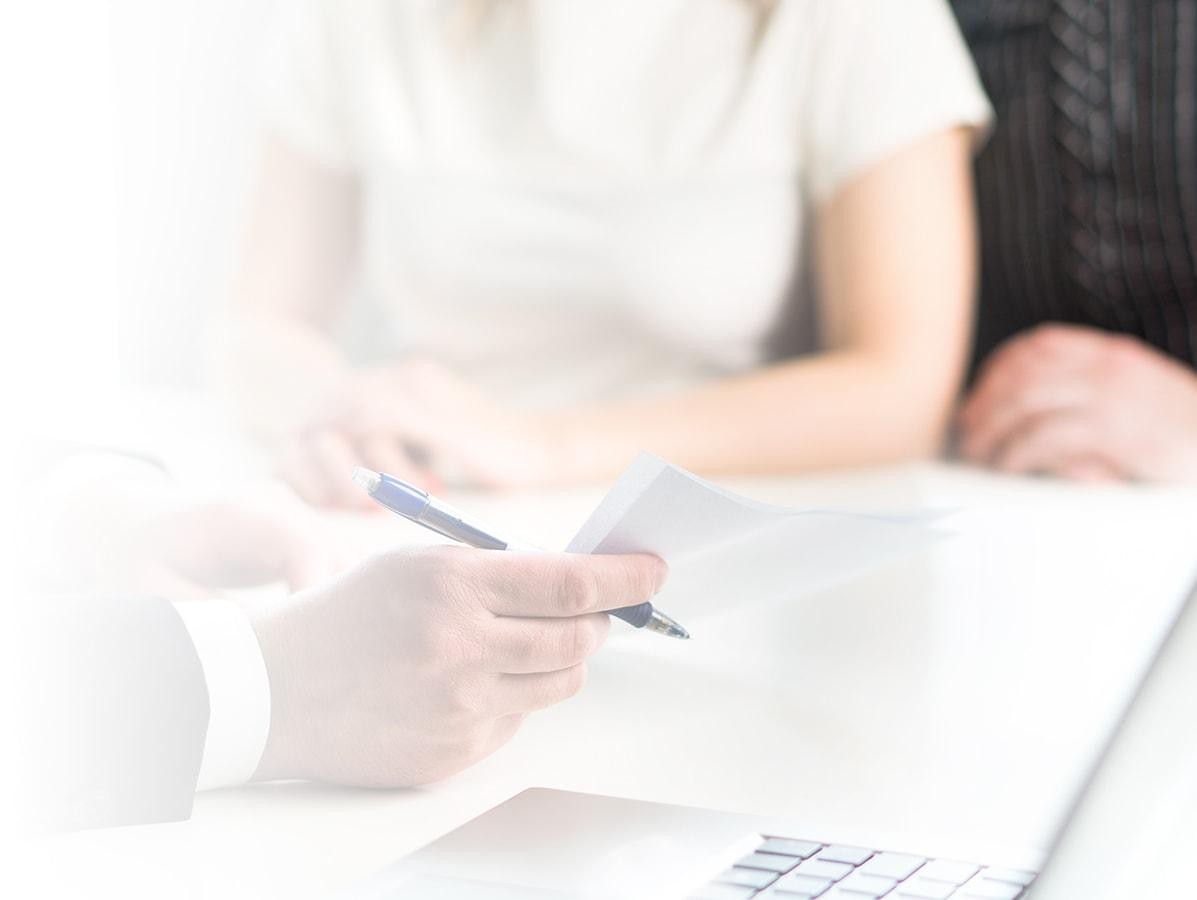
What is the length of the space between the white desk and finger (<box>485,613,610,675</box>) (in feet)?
0.11

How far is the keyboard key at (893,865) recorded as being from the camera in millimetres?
251

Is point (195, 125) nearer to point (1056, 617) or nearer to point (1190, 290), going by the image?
point (1190, 290)

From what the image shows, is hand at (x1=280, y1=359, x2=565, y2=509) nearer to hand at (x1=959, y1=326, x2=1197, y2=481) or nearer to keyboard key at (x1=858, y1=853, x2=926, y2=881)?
hand at (x1=959, y1=326, x2=1197, y2=481)

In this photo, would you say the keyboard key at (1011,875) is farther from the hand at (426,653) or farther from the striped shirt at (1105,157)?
the striped shirt at (1105,157)

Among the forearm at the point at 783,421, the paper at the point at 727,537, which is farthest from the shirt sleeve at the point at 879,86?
the paper at the point at 727,537

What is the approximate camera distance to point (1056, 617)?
0.44m

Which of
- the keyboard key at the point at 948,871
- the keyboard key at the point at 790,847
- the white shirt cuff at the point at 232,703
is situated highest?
the white shirt cuff at the point at 232,703

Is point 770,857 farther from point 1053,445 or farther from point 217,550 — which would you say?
point 1053,445

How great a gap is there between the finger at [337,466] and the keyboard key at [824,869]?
1.30 ft

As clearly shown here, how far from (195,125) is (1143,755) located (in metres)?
1.03

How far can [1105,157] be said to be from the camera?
0.78m

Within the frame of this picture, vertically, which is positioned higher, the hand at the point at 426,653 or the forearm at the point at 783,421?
the hand at the point at 426,653

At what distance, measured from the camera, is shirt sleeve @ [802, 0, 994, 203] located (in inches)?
30.2

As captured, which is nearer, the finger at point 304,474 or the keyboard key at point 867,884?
the keyboard key at point 867,884
